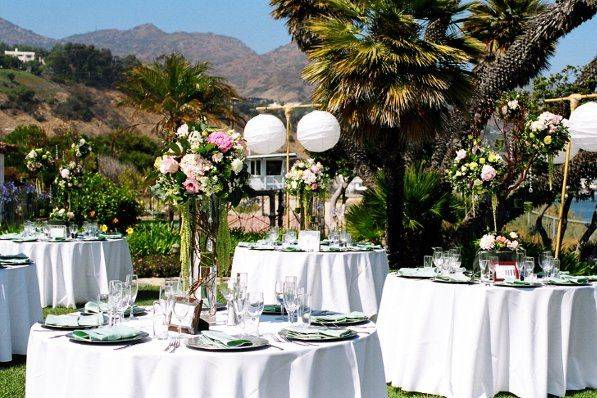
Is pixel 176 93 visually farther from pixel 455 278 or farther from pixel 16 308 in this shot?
pixel 455 278

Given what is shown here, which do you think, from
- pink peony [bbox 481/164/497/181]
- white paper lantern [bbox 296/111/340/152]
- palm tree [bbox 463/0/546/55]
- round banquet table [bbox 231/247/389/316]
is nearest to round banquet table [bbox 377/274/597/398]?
pink peony [bbox 481/164/497/181]

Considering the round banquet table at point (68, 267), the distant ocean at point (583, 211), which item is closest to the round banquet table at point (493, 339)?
the round banquet table at point (68, 267)

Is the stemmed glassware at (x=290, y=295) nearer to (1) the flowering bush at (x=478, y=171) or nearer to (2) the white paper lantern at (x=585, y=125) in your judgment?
(1) the flowering bush at (x=478, y=171)

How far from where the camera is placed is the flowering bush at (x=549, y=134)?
9.17 meters

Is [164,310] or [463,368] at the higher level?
[164,310]

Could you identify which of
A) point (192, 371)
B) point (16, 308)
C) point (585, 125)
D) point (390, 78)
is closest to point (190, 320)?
point (192, 371)

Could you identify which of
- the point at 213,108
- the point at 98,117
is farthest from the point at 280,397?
the point at 98,117

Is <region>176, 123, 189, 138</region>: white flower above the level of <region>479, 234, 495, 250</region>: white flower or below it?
above

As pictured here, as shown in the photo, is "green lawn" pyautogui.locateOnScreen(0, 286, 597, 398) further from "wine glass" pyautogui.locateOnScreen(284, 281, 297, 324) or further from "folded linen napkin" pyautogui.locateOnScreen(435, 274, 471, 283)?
"wine glass" pyautogui.locateOnScreen(284, 281, 297, 324)

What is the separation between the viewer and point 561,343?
23.2ft

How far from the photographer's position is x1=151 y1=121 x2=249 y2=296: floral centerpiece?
4.55 metres

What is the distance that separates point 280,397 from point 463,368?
123 inches

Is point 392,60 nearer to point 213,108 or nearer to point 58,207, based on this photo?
point 58,207

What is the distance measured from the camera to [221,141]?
462 centimetres
